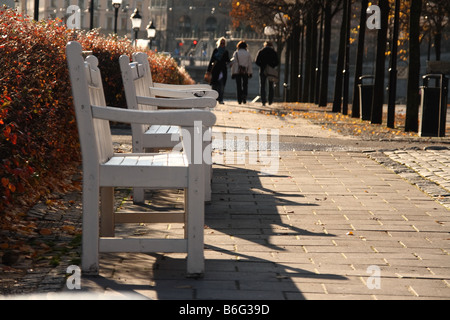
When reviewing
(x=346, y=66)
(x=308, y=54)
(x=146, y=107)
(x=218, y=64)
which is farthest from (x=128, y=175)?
(x=308, y=54)

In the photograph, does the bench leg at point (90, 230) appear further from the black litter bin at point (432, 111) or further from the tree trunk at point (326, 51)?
the tree trunk at point (326, 51)

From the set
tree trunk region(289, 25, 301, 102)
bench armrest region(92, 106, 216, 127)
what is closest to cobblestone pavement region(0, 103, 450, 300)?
bench armrest region(92, 106, 216, 127)

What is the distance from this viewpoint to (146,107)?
28.5 feet

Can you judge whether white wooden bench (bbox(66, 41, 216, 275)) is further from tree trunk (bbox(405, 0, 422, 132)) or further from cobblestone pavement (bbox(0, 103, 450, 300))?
tree trunk (bbox(405, 0, 422, 132))

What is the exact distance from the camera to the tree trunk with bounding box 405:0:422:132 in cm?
1750

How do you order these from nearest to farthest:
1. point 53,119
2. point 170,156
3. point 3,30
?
point 170,156, point 3,30, point 53,119

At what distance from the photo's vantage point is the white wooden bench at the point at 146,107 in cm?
694

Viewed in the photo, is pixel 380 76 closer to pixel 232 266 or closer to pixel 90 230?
pixel 232 266

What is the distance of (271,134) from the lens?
51.9 feet

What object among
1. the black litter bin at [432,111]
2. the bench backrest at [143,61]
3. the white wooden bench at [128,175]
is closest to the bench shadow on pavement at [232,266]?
the white wooden bench at [128,175]

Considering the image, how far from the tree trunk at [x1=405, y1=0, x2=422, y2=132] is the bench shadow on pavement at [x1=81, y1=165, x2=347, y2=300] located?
405 inches
